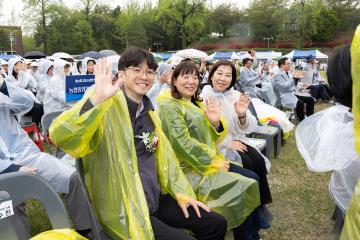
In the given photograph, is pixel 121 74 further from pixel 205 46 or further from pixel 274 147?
pixel 205 46

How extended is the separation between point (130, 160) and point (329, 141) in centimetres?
100

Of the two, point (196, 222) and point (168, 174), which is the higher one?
point (168, 174)

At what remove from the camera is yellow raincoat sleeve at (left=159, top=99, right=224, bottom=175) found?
2537 mm

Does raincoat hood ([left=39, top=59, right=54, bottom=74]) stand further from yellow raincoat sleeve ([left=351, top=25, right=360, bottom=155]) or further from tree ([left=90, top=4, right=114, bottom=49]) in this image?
tree ([left=90, top=4, right=114, bottom=49])

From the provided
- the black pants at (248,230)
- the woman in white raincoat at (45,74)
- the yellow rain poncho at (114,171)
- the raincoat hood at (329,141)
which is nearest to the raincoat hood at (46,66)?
the woman in white raincoat at (45,74)

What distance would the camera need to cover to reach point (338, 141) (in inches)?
65.2

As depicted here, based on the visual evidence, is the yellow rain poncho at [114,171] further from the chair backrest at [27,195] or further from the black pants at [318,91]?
the black pants at [318,91]

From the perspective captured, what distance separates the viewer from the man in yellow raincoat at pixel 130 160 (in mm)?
1678

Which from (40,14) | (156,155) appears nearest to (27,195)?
(156,155)

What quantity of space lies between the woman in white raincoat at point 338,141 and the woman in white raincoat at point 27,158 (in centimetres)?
155

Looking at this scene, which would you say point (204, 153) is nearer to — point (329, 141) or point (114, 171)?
point (114, 171)

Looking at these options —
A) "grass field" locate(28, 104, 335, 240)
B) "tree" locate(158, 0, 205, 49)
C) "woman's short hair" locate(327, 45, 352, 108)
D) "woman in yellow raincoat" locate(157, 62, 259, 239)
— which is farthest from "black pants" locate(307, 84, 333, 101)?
"tree" locate(158, 0, 205, 49)

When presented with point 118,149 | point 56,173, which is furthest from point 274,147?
point 118,149

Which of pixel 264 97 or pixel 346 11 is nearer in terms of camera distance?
pixel 264 97
